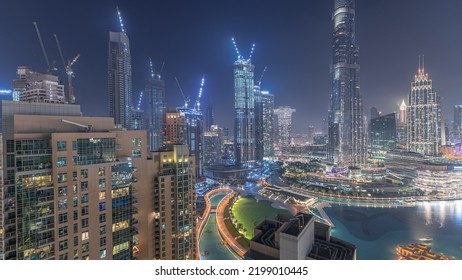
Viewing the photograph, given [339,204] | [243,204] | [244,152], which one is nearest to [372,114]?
[244,152]

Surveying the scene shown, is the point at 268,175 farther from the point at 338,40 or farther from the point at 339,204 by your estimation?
the point at 338,40

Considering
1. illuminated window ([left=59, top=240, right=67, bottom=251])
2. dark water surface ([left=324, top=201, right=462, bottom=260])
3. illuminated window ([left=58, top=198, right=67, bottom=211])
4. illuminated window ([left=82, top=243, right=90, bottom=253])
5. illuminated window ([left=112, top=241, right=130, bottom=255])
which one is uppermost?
illuminated window ([left=58, top=198, right=67, bottom=211])

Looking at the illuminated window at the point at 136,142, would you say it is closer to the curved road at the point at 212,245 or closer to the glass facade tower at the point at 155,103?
the curved road at the point at 212,245

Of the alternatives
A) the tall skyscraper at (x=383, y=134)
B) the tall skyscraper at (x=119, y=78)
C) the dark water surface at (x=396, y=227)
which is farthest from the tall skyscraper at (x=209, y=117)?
the dark water surface at (x=396, y=227)

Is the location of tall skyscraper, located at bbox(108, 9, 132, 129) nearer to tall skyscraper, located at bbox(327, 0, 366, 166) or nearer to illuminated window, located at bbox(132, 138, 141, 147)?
illuminated window, located at bbox(132, 138, 141, 147)

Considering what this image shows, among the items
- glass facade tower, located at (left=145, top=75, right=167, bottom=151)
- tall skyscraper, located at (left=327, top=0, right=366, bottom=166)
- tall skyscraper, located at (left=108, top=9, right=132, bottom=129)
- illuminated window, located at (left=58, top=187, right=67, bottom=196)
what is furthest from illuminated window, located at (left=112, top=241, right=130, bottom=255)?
glass facade tower, located at (left=145, top=75, right=167, bottom=151)

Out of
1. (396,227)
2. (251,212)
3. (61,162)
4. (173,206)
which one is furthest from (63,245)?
(396,227)

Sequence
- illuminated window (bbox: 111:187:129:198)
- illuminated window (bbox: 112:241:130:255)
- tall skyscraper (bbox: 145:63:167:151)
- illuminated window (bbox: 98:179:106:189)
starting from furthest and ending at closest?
tall skyscraper (bbox: 145:63:167:151), illuminated window (bbox: 112:241:130:255), illuminated window (bbox: 111:187:129:198), illuminated window (bbox: 98:179:106:189)
